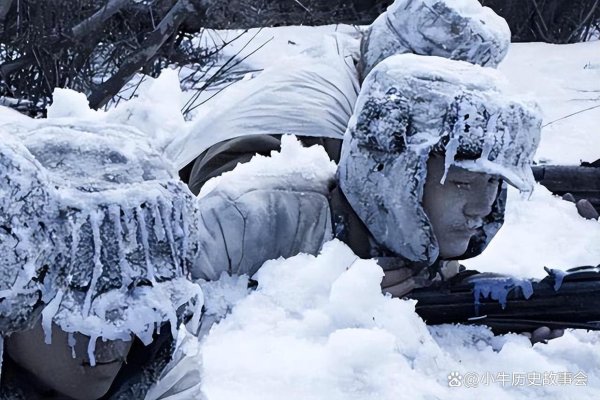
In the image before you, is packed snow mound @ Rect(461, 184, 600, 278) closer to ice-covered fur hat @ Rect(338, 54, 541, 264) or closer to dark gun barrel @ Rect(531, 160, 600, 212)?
dark gun barrel @ Rect(531, 160, 600, 212)

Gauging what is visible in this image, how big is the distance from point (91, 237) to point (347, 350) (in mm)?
919

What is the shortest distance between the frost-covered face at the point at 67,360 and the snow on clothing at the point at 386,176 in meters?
1.00

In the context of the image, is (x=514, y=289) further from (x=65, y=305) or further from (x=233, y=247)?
(x=65, y=305)

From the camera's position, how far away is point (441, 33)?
3.59 meters

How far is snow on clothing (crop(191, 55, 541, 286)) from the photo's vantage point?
2.42 m

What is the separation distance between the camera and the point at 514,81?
766cm

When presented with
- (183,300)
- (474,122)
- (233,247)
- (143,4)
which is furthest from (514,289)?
(143,4)

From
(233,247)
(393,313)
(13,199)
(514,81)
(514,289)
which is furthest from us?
(514,81)

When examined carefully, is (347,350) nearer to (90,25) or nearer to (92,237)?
(92,237)

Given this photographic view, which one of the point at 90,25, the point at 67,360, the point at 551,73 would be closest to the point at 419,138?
the point at 67,360

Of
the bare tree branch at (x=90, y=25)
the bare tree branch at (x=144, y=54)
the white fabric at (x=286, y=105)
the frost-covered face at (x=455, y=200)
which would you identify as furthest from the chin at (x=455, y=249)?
the bare tree branch at (x=90, y=25)

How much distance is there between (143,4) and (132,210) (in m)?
5.29

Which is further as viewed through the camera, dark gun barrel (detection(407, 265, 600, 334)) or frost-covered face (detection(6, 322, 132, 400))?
dark gun barrel (detection(407, 265, 600, 334))

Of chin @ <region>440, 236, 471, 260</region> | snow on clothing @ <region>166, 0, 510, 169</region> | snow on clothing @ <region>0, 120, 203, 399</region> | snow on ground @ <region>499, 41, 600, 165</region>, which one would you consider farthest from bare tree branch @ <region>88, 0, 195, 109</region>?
snow on clothing @ <region>0, 120, 203, 399</region>
